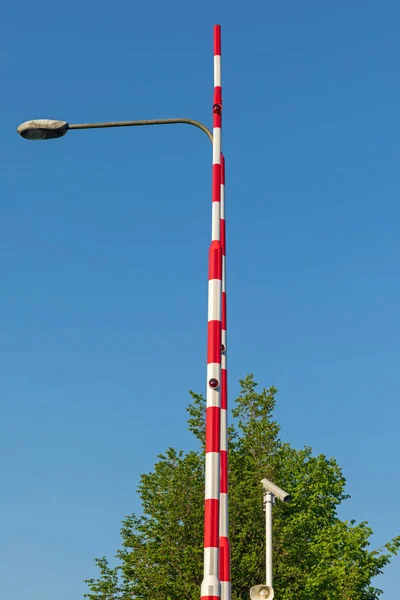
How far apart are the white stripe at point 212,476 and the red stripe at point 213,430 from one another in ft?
0.27

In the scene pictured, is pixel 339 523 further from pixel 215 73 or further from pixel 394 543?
pixel 215 73

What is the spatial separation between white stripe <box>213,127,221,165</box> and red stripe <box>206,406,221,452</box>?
389 cm

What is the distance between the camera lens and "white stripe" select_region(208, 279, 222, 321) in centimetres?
1162

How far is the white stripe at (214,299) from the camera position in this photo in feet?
38.1

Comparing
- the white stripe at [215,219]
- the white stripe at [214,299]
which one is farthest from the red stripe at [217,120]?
the white stripe at [214,299]

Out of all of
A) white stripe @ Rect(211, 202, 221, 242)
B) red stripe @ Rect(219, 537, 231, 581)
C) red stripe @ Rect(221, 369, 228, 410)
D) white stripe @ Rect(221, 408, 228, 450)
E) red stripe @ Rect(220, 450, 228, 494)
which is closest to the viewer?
white stripe @ Rect(211, 202, 221, 242)

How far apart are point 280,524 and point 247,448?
5.67 meters

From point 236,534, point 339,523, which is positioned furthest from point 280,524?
point 339,523

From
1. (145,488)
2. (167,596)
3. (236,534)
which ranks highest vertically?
(145,488)

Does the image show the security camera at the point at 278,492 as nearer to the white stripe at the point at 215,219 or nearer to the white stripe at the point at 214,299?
the white stripe at the point at 215,219

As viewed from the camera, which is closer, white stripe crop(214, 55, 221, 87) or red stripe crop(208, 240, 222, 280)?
red stripe crop(208, 240, 222, 280)

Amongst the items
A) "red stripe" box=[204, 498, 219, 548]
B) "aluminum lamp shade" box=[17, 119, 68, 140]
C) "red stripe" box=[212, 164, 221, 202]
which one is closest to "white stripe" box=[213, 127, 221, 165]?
"red stripe" box=[212, 164, 221, 202]

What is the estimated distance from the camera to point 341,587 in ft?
162

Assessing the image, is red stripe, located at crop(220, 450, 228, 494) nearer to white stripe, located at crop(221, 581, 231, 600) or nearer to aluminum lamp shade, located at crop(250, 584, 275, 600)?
white stripe, located at crop(221, 581, 231, 600)
